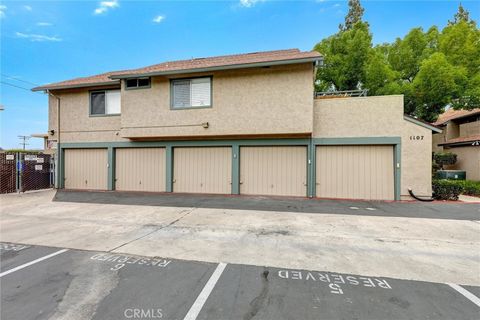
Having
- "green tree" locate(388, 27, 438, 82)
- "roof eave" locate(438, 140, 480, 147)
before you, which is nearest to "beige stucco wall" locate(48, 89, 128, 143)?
"green tree" locate(388, 27, 438, 82)

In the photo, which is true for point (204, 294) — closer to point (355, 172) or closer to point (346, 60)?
point (355, 172)

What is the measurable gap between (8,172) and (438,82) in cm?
2300

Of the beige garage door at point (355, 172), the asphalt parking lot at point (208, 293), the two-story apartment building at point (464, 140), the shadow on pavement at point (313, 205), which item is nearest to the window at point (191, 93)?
the shadow on pavement at point (313, 205)

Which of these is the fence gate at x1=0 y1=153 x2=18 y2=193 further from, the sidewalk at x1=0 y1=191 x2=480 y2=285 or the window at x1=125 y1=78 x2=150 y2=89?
the window at x1=125 y1=78 x2=150 y2=89

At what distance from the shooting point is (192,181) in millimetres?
11227

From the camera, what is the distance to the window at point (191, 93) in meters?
10.2

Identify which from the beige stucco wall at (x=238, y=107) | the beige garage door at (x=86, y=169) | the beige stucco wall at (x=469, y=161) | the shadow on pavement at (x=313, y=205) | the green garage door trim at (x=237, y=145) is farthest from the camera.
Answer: the beige stucco wall at (x=469, y=161)

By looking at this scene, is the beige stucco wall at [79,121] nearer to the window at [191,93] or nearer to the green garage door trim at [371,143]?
the window at [191,93]

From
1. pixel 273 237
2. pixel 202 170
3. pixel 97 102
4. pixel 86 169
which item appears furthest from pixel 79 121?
pixel 273 237

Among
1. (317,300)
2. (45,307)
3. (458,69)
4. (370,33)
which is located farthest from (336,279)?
(370,33)

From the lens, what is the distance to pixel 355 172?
9.80m

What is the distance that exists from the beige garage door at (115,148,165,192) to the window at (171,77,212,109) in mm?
2714

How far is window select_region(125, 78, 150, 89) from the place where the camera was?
420 inches

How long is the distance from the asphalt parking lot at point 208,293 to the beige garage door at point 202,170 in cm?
721
